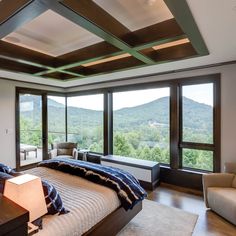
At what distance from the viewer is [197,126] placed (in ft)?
12.9

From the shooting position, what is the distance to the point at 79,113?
613cm

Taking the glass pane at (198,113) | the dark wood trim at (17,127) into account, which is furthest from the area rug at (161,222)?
the dark wood trim at (17,127)

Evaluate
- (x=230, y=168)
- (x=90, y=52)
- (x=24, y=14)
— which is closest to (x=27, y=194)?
(x=24, y=14)

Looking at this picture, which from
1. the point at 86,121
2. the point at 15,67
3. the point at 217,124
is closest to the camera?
the point at 217,124

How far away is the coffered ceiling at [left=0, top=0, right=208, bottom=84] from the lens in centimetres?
171

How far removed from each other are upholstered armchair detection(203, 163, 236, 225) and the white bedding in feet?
5.14

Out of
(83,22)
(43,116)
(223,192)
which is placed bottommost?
(223,192)

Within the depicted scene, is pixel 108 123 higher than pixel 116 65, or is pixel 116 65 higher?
pixel 116 65

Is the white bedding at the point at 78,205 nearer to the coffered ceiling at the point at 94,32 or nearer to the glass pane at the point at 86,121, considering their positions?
the coffered ceiling at the point at 94,32

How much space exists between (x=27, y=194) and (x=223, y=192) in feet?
9.02

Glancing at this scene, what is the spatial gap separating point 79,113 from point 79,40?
142 inches

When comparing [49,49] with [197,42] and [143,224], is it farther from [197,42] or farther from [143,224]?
[143,224]

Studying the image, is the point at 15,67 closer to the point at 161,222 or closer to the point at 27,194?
the point at 27,194

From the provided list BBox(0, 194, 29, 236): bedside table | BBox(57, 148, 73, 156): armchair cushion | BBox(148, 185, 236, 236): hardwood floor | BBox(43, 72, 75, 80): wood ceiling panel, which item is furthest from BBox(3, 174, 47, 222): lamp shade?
BBox(57, 148, 73, 156): armchair cushion
